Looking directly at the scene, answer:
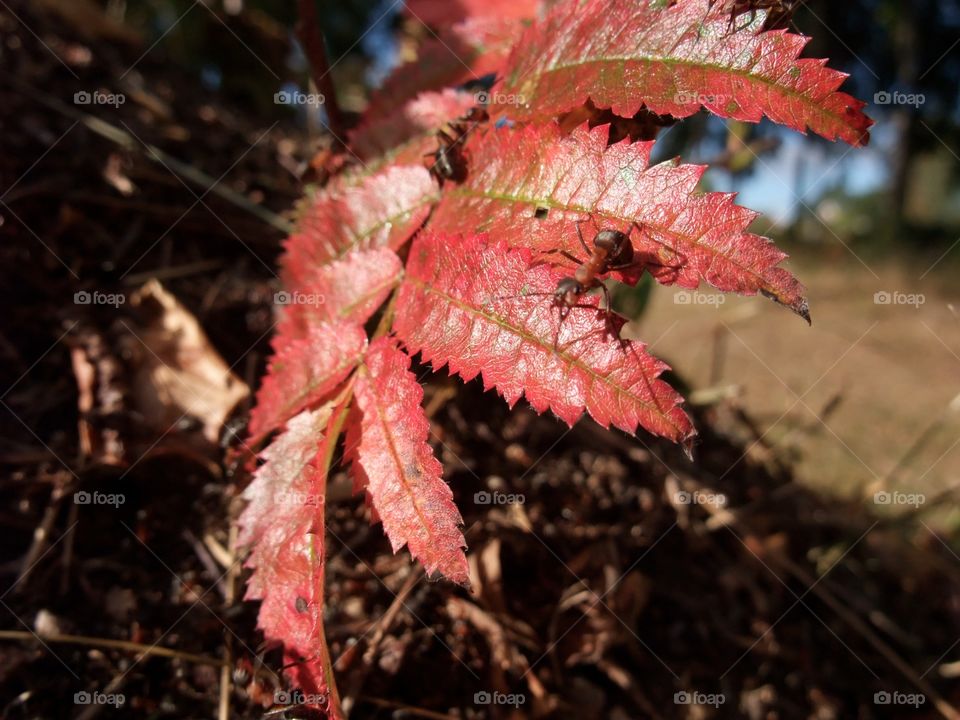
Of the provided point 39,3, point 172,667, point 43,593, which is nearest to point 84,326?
point 43,593

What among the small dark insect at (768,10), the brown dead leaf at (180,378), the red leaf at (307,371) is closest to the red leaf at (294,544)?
the red leaf at (307,371)

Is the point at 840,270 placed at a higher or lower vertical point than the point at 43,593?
higher

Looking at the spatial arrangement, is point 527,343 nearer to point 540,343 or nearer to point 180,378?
point 540,343

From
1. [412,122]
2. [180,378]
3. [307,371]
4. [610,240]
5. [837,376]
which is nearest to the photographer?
[610,240]

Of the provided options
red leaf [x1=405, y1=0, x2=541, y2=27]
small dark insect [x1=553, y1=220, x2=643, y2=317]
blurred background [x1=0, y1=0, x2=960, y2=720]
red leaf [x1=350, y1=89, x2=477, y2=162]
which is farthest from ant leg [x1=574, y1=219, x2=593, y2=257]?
red leaf [x1=405, y1=0, x2=541, y2=27]

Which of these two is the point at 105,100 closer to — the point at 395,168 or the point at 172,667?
the point at 395,168

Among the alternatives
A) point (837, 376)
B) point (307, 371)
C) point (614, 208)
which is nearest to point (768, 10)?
point (614, 208)
